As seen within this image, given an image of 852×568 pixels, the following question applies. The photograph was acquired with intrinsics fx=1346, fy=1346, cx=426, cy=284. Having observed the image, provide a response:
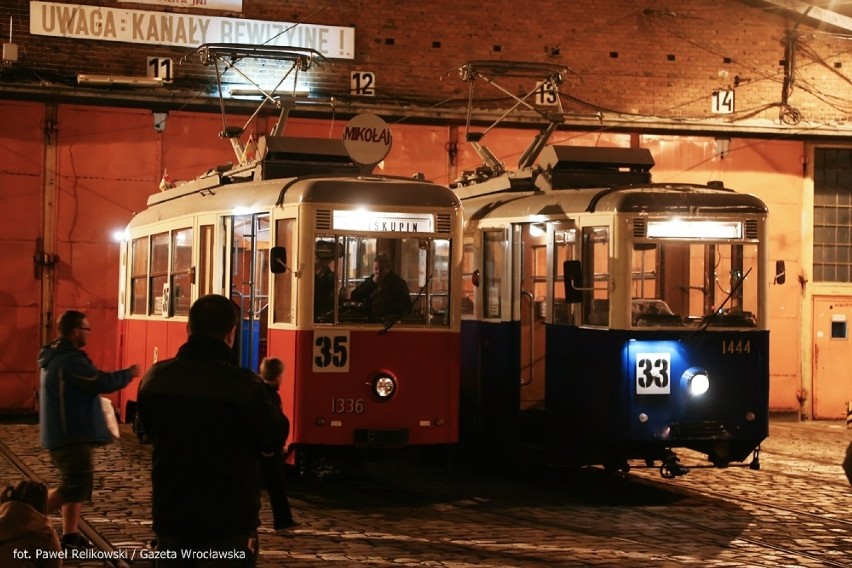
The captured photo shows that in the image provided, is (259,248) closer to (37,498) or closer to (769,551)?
(769,551)

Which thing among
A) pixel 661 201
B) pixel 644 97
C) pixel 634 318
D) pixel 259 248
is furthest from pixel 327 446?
pixel 644 97

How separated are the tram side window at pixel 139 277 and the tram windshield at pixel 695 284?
6.12 metres

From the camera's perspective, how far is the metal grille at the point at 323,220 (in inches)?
456

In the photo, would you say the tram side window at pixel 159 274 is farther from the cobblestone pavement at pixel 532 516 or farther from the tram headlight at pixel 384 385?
the tram headlight at pixel 384 385

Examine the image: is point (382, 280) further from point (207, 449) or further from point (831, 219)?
point (831, 219)

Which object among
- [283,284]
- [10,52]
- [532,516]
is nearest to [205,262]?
[283,284]

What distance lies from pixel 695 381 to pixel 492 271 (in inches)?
115

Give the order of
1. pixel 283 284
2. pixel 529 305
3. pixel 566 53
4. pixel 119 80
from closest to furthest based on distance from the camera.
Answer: pixel 283 284, pixel 529 305, pixel 119 80, pixel 566 53

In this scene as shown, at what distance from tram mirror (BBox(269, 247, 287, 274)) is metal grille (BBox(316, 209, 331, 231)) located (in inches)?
14.8

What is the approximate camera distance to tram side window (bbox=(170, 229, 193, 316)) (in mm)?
13797

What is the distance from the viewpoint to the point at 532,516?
438 inches

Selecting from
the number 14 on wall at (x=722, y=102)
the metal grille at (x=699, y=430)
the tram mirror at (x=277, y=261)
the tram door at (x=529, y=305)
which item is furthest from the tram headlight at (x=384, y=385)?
→ the number 14 on wall at (x=722, y=102)

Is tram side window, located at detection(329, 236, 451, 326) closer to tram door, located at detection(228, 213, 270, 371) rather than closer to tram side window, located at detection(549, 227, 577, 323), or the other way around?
tram door, located at detection(228, 213, 270, 371)

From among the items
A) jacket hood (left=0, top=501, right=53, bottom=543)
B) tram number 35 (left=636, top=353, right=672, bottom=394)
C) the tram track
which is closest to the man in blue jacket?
jacket hood (left=0, top=501, right=53, bottom=543)
